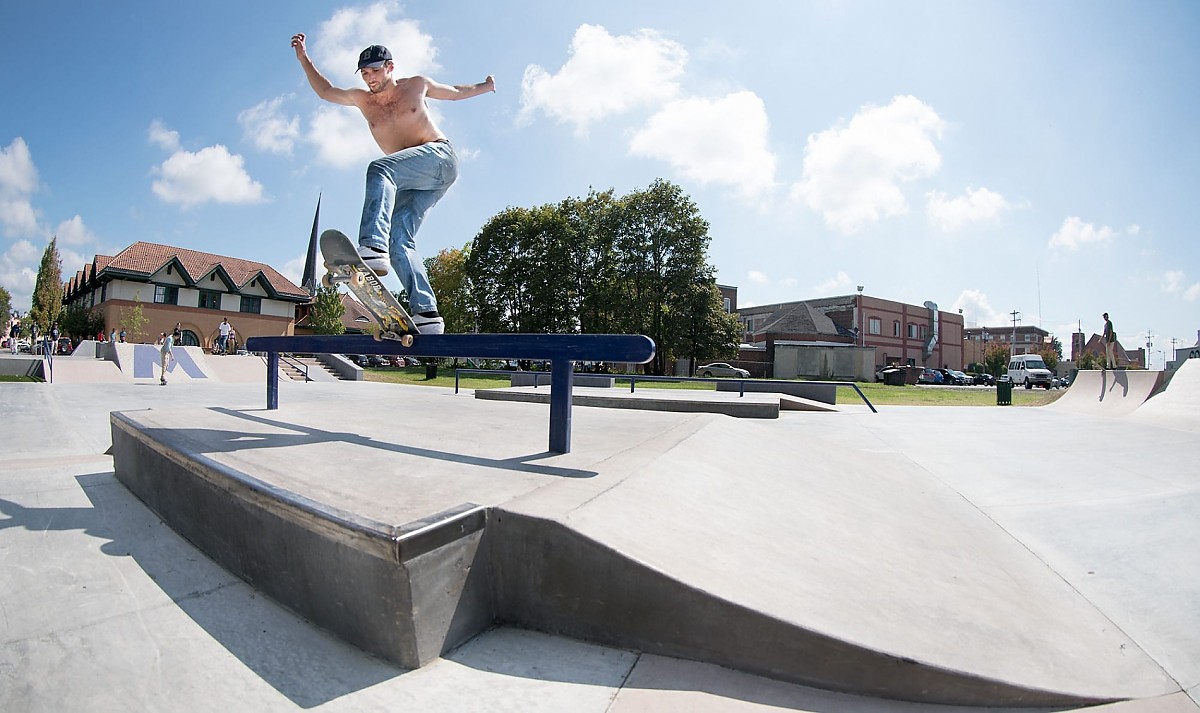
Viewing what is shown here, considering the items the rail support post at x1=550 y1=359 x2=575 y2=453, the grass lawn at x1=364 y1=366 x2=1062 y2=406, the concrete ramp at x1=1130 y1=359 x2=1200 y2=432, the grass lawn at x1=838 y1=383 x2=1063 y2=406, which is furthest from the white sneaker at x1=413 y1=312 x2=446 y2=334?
the grass lawn at x1=838 y1=383 x2=1063 y2=406

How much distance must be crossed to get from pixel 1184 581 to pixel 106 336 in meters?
47.8

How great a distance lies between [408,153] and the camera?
3.64m

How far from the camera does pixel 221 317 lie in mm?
40125

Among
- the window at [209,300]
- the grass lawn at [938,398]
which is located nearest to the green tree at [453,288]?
the window at [209,300]

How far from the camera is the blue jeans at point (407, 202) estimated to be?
11.1 ft

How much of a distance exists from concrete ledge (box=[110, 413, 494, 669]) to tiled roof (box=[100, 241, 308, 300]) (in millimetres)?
45060

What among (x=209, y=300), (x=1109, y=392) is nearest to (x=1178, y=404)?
(x=1109, y=392)

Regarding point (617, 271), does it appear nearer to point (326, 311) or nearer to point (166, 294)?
point (166, 294)

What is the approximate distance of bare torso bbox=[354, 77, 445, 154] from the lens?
3.78 meters

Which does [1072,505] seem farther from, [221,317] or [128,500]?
[221,317]

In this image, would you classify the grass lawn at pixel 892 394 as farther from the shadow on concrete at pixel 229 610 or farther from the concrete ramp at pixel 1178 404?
the shadow on concrete at pixel 229 610

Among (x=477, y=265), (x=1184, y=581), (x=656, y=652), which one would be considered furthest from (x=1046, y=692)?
(x=477, y=265)

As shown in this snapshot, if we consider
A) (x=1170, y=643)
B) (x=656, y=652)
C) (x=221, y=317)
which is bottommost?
(x=1170, y=643)

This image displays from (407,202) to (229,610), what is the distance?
2.81m
